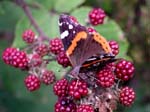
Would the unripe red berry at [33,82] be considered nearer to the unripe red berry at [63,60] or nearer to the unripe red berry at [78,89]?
the unripe red berry at [63,60]

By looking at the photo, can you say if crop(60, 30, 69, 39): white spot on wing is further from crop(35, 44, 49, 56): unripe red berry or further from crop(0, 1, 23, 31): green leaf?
crop(0, 1, 23, 31): green leaf

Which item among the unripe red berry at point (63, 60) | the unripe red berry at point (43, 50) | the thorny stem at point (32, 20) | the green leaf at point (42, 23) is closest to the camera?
the unripe red berry at point (63, 60)

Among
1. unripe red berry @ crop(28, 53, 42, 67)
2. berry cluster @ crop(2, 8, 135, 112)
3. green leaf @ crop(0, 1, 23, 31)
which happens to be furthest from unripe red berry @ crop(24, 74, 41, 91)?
green leaf @ crop(0, 1, 23, 31)

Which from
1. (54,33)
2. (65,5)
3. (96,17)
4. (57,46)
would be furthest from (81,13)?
(57,46)

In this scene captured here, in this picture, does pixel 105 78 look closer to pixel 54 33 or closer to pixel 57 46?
pixel 57 46

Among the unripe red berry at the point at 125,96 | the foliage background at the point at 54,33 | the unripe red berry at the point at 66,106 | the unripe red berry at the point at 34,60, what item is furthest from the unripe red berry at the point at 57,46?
the foliage background at the point at 54,33

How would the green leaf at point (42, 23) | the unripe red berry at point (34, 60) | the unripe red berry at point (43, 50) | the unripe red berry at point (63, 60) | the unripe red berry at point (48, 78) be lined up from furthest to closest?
the green leaf at point (42, 23), the unripe red berry at point (43, 50), the unripe red berry at point (34, 60), the unripe red berry at point (48, 78), the unripe red berry at point (63, 60)
